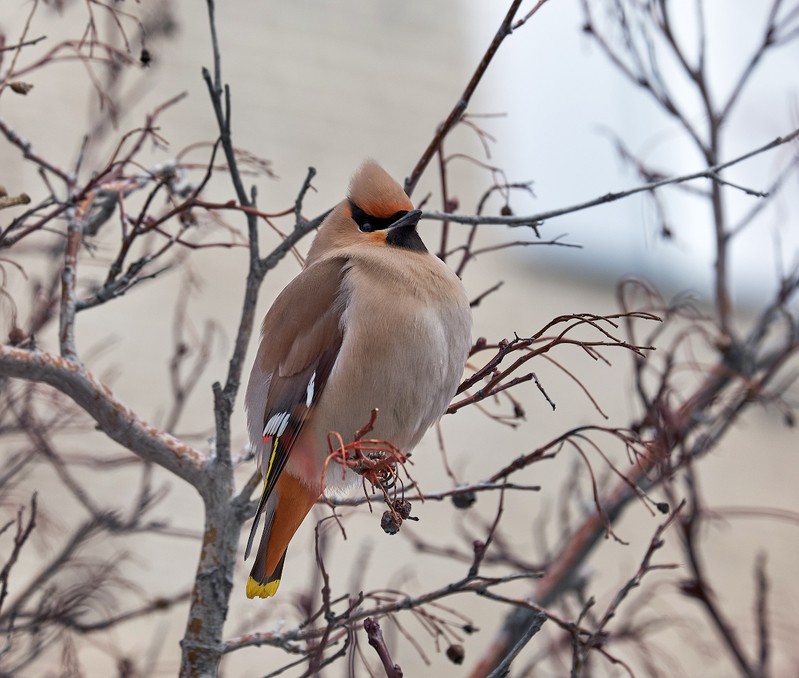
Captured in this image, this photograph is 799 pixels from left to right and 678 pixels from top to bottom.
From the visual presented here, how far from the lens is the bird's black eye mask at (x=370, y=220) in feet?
7.88

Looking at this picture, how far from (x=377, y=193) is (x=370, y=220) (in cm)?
6

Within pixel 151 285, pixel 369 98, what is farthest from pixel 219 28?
pixel 151 285

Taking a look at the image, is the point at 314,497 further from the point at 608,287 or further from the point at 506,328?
the point at 608,287

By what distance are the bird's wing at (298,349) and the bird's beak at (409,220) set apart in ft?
0.44

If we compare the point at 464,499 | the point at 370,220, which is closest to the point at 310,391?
the point at 464,499

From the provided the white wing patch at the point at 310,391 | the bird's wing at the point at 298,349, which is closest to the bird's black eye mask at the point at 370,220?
the bird's wing at the point at 298,349

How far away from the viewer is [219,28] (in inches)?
245

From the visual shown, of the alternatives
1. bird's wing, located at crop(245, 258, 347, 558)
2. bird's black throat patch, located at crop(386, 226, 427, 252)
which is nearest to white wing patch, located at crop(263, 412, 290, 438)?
bird's wing, located at crop(245, 258, 347, 558)

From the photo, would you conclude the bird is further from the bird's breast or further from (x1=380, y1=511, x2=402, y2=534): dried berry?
(x1=380, y1=511, x2=402, y2=534): dried berry

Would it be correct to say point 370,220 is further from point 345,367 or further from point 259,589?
point 259,589

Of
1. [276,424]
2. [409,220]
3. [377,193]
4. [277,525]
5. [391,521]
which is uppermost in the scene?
[377,193]

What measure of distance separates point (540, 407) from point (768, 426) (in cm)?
161

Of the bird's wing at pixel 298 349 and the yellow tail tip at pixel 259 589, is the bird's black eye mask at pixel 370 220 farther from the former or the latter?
the yellow tail tip at pixel 259 589

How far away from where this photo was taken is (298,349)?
222cm
